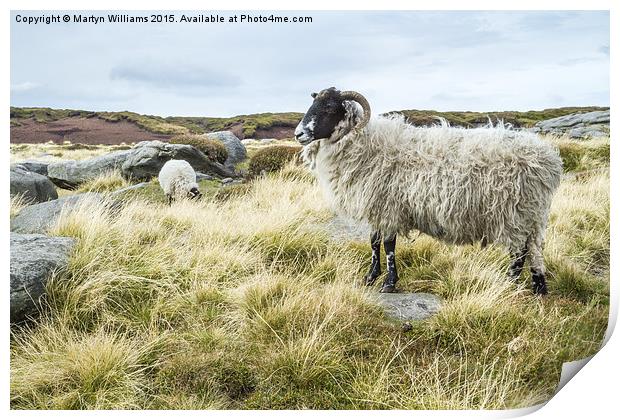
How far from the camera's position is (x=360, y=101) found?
385 centimetres

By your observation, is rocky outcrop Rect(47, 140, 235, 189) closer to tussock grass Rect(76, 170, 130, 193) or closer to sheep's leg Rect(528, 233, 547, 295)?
tussock grass Rect(76, 170, 130, 193)

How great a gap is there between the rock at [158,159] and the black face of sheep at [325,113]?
4768mm

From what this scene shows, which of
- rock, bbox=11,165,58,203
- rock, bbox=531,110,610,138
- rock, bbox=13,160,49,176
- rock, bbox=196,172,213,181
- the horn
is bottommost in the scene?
rock, bbox=196,172,213,181

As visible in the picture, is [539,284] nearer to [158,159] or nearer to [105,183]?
[105,183]

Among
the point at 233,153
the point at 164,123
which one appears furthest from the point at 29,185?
the point at 233,153

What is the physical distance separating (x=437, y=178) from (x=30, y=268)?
2.94 metres

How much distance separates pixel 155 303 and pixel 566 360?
281 cm

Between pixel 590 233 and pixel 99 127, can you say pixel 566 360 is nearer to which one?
pixel 590 233

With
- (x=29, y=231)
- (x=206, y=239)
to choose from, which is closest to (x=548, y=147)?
(x=206, y=239)

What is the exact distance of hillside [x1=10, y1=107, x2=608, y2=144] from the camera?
3900mm

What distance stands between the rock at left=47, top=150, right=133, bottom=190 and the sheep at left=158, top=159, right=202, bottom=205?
0.71 meters

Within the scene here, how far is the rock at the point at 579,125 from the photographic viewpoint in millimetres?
4102

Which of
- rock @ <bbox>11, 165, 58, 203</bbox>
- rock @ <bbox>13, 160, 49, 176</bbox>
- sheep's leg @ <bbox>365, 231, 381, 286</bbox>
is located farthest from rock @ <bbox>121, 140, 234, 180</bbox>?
sheep's leg @ <bbox>365, 231, 381, 286</bbox>

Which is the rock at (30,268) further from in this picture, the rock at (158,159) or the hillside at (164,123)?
the rock at (158,159)
